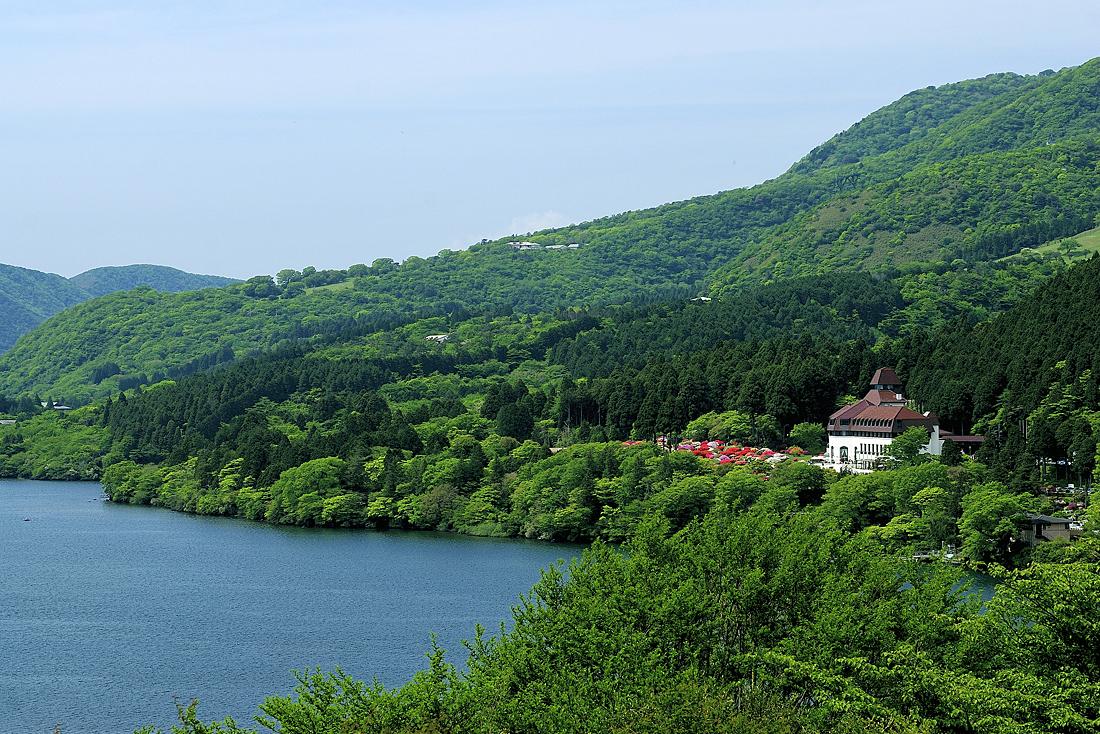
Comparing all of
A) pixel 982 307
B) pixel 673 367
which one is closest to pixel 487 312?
pixel 982 307

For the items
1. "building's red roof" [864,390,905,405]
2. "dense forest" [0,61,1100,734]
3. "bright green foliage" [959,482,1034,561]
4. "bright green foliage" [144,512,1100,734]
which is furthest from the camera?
"building's red roof" [864,390,905,405]

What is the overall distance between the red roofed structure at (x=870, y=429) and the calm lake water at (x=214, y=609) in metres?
19.9

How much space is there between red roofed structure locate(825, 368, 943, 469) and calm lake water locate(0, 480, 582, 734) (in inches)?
783

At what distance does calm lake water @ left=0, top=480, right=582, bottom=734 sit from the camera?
136 feet

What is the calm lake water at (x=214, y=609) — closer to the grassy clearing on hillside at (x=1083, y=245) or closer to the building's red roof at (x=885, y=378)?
the building's red roof at (x=885, y=378)

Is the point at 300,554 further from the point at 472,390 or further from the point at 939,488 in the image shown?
the point at 472,390

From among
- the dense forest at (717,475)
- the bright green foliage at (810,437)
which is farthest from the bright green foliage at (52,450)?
the bright green foliage at (810,437)

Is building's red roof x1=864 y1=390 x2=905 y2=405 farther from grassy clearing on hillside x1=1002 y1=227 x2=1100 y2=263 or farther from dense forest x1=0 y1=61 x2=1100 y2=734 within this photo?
grassy clearing on hillside x1=1002 y1=227 x2=1100 y2=263

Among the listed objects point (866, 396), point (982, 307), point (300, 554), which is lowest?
point (300, 554)

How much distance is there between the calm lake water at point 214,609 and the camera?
136 ft

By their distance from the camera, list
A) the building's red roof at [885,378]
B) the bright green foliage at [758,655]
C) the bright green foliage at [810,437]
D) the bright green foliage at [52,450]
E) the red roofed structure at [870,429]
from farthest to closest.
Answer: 1. the bright green foliage at [52,450]
2. the building's red roof at [885,378]
3. the bright green foliage at [810,437]
4. the red roofed structure at [870,429]
5. the bright green foliage at [758,655]

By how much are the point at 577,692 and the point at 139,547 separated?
57.5m

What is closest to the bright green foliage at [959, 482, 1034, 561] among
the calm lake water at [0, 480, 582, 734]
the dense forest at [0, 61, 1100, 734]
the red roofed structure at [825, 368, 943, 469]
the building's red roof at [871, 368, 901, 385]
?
the dense forest at [0, 61, 1100, 734]

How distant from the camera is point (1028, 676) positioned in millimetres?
21203
